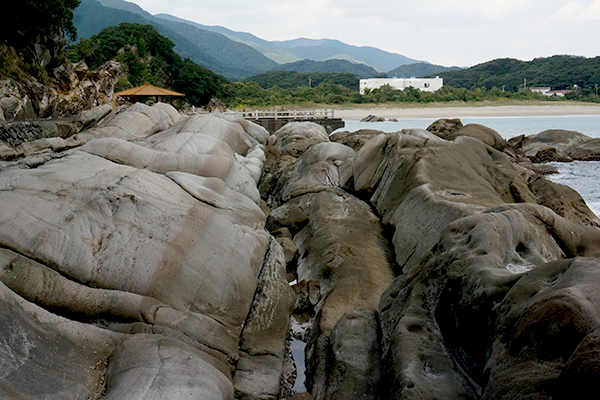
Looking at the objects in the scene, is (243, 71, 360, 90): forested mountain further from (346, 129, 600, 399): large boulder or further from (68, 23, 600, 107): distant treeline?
(346, 129, 600, 399): large boulder

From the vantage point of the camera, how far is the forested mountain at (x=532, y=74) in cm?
7859

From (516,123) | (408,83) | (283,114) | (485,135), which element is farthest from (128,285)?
(408,83)

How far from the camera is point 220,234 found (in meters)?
6.43

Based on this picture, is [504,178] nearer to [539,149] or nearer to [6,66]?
[539,149]

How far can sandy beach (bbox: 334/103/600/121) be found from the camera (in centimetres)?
5691

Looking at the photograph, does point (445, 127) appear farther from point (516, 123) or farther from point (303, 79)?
point (303, 79)

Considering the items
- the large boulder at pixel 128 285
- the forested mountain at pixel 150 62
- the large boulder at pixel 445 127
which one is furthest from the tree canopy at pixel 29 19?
the forested mountain at pixel 150 62

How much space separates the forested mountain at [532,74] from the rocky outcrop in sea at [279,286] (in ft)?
266

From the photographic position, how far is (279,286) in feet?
21.9

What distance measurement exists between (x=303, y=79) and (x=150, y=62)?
50759mm

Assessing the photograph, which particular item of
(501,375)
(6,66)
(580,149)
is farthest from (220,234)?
(580,149)

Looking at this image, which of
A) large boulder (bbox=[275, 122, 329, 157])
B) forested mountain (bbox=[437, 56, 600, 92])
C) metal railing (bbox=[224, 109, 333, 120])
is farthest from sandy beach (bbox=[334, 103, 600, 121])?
large boulder (bbox=[275, 122, 329, 157])

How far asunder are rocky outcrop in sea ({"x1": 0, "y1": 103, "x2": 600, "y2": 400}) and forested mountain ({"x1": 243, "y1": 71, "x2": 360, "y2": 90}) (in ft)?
282

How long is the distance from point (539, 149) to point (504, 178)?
1621 cm
